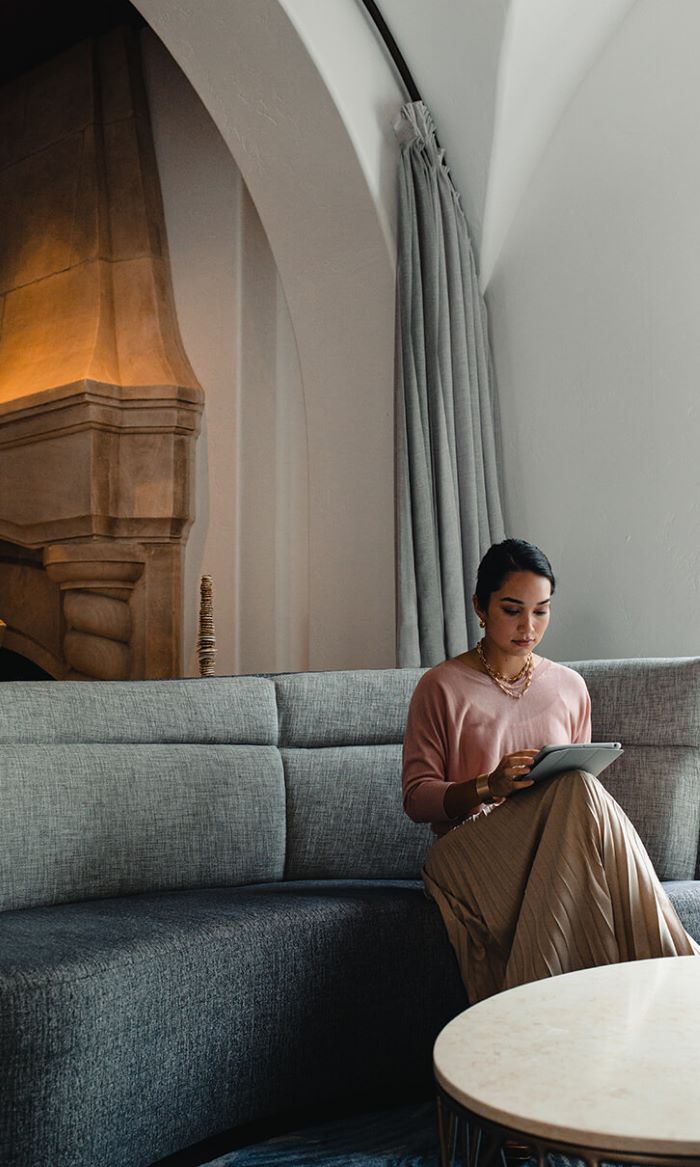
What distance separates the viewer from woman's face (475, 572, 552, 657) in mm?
2469

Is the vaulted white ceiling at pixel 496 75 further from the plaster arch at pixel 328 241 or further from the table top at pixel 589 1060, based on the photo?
the table top at pixel 589 1060

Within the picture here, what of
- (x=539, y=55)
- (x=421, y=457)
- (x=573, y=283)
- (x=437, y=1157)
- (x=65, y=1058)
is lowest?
(x=437, y=1157)

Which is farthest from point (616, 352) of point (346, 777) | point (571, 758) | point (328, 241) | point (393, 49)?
point (571, 758)

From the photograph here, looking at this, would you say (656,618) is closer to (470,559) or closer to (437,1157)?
(470,559)

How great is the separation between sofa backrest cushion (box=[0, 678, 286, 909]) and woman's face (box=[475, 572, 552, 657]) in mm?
626

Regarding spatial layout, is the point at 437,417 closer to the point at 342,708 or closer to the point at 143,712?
the point at 342,708

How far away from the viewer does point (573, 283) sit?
3.41 m

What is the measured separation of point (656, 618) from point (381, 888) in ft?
3.84

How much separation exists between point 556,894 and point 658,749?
81cm

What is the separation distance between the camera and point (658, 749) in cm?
268

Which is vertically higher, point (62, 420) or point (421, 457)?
point (62, 420)

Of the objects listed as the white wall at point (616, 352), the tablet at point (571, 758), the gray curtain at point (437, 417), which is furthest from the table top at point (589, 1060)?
the gray curtain at point (437, 417)

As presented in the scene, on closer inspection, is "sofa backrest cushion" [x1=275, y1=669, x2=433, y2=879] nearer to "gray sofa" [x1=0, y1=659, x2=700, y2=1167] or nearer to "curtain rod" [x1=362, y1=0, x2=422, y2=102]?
"gray sofa" [x1=0, y1=659, x2=700, y2=1167]

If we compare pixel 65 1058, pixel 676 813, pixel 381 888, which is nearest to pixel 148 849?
pixel 381 888
